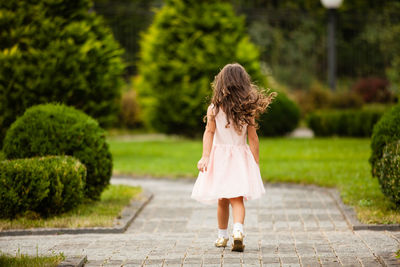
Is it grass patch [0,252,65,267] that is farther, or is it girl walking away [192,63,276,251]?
girl walking away [192,63,276,251]

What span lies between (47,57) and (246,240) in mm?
7455

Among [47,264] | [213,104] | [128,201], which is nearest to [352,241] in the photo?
[213,104]

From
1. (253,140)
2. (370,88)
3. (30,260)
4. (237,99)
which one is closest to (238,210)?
(253,140)

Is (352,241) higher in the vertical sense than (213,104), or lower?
lower

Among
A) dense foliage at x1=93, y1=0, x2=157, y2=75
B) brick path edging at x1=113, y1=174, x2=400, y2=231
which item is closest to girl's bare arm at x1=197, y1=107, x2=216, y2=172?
brick path edging at x1=113, y1=174, x2=400, y2=231

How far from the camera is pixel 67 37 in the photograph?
39.5 feet

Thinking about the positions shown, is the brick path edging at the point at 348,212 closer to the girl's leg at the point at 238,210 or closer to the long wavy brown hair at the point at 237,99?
the girl's leg at the point at 238,210

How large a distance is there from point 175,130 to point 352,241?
12.7 m

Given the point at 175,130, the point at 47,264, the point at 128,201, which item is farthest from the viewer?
the point at 175,130

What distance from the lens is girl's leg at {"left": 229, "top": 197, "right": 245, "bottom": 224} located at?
204 inches

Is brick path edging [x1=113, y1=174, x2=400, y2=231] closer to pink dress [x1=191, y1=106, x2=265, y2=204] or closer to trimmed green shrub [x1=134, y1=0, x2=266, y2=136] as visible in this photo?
pink dress [x1=191, y1=106, x2=265, y2=204]

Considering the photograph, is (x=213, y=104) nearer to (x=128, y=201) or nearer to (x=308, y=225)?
(x=308, y=225)

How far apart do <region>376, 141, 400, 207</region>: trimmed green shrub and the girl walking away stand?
1.83 m

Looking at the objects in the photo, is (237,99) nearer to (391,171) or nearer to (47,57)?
(391,171)
